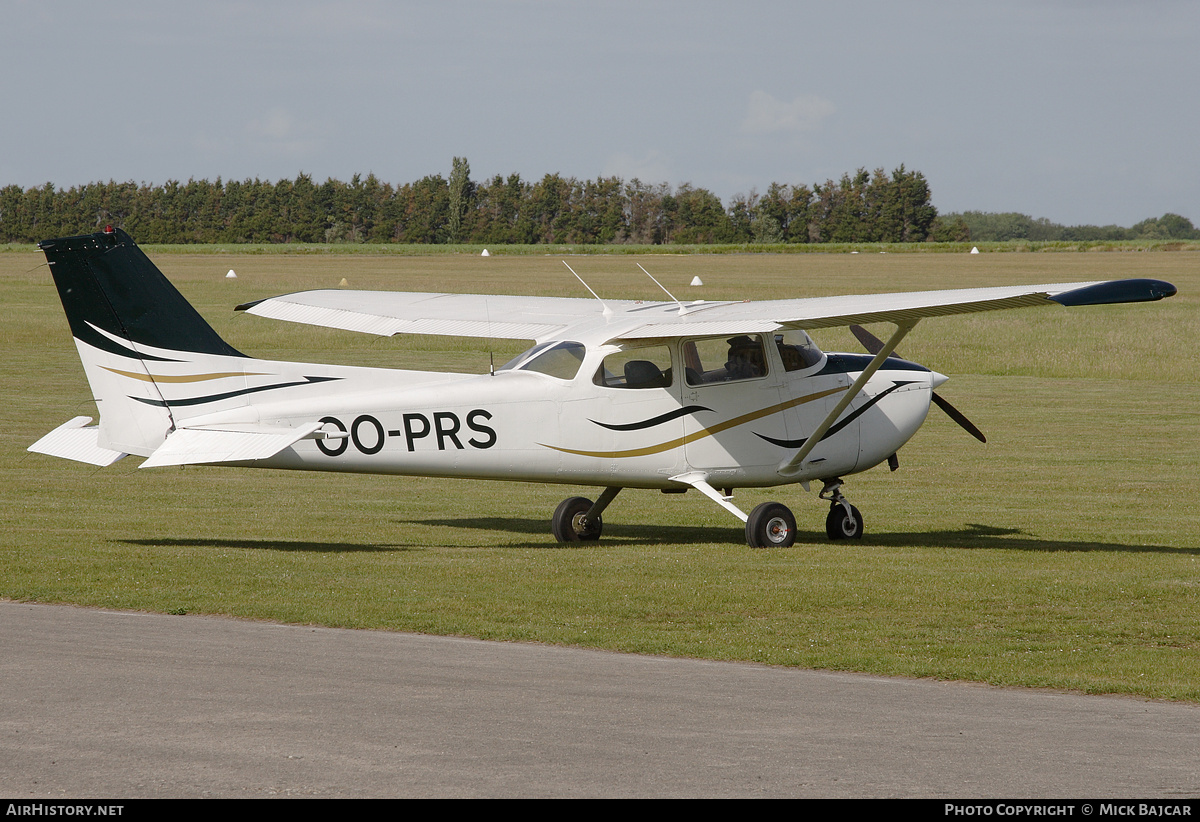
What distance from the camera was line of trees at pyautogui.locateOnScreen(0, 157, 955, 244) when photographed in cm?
13588

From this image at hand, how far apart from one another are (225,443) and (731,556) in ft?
15.0

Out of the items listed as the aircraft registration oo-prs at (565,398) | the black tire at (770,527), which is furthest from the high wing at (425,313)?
the black tire at (770,527)

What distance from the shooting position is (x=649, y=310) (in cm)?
1330

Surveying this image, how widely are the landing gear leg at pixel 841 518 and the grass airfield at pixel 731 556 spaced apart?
267mm

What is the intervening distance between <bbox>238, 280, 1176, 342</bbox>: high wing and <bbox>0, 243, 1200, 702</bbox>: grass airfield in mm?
2087

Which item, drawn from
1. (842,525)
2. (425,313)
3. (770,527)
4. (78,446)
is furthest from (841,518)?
(78,446)

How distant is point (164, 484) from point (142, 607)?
301 inches

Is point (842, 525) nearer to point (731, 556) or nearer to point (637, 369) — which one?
point (731, 556)

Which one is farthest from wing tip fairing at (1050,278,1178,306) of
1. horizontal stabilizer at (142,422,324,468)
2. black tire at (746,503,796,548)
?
horizontal stabilizer at (142,422,324,468)

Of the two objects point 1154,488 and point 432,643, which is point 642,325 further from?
point 1154,488

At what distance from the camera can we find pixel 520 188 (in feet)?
465

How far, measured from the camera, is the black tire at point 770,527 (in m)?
12.6

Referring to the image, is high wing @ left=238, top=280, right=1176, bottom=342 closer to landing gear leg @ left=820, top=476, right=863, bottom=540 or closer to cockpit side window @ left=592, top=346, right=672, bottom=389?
cockpit side window @ left=592, top=346, right=672, bottom=389

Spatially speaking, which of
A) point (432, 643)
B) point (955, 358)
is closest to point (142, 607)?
point (432, 643)
